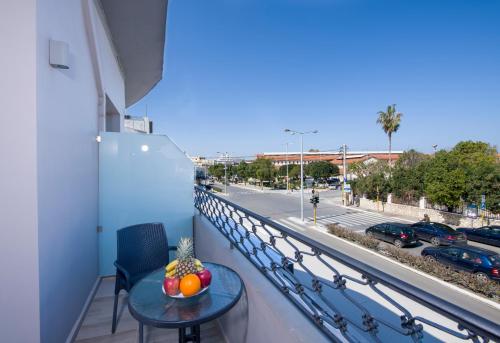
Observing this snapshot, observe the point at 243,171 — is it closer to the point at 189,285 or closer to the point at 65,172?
the point at 65,172

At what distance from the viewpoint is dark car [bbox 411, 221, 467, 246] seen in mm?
13016

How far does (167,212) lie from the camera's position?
175 inches

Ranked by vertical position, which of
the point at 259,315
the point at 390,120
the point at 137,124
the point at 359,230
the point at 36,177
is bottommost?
the point at 359,230

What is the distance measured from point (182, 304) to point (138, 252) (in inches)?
58.1

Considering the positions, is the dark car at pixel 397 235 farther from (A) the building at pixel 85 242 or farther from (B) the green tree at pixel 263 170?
(B) the green tree at pixel 263 170

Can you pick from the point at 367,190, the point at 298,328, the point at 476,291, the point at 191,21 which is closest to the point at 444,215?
the point at 367,190

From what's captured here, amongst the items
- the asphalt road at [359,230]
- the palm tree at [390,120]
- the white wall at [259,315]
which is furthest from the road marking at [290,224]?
the palm tree at [390,120]

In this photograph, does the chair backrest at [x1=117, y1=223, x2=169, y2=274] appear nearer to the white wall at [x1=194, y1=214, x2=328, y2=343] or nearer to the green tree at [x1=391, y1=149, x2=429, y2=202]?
A: the white wall at [x1=194, y1=214, x2=328, y2=343]

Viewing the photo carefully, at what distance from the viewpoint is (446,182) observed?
1639cm

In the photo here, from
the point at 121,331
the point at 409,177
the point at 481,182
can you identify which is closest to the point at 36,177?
the point at 121,331

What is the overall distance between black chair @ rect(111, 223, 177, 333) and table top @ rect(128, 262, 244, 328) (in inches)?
30.6

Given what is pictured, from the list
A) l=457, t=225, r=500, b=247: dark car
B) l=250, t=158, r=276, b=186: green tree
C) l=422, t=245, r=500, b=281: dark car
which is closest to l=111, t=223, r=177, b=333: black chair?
l=422, t=245, r=500, b=281: dark car

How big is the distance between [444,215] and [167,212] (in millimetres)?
20377

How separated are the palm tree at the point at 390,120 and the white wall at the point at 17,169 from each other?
107 feet
